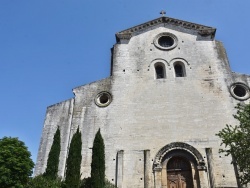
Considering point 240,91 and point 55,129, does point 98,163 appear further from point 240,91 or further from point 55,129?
point 240,91

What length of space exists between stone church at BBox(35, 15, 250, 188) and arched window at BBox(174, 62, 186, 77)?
0.08 m

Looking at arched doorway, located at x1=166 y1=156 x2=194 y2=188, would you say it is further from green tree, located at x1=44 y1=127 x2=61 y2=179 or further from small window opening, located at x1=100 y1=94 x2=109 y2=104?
green tree, located at x1=44 y1=127 x2=61 y2=179

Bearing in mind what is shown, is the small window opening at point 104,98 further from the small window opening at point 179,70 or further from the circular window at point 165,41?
the circular window at point 165,41

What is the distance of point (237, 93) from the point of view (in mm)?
21859

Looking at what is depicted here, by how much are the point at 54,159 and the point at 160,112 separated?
25.6 ft

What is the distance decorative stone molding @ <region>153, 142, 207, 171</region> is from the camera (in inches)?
746

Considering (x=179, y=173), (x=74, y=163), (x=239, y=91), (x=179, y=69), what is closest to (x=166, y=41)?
(x=179, y=69)

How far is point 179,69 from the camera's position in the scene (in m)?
23.8

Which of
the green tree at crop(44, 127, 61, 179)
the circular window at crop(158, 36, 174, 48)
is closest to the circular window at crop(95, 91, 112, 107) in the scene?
the green tree at crop(44, 127, 61, 179)

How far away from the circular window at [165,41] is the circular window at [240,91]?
19.4 feet

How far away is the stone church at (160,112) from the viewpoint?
752 inches

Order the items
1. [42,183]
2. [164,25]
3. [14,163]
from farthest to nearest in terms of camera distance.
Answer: [164,25] < [42,183] < [14,163]

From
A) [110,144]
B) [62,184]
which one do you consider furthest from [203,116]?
[62,184]

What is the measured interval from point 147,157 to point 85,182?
4336 mm
